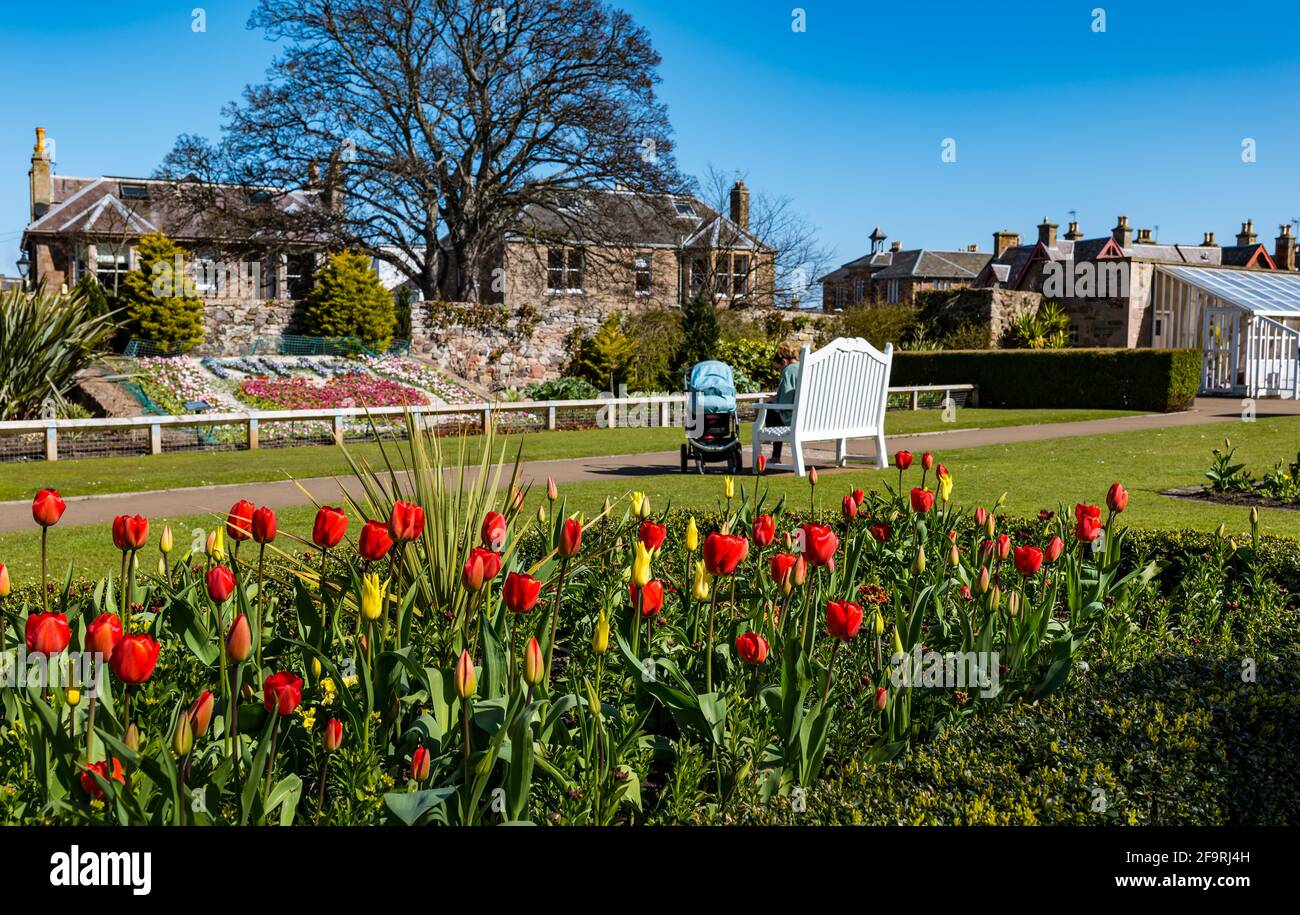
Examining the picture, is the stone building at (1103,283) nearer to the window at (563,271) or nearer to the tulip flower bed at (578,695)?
the window at (563,271)

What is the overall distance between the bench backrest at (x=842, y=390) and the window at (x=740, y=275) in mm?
27375

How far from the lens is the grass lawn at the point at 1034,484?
6.62 meters

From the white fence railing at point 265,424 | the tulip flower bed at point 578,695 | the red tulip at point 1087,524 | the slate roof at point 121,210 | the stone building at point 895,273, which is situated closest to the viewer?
the tulip flower bed at point 578,695

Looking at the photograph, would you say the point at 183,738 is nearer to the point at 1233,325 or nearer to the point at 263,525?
the point at 263,525

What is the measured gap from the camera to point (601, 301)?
1604 inches

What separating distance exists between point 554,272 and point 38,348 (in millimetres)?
29039

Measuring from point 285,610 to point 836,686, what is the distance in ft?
6.63

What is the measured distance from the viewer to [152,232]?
118 feet

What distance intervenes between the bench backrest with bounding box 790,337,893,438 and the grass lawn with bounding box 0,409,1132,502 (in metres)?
2.44

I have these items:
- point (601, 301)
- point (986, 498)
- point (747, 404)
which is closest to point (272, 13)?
point (601, 301)

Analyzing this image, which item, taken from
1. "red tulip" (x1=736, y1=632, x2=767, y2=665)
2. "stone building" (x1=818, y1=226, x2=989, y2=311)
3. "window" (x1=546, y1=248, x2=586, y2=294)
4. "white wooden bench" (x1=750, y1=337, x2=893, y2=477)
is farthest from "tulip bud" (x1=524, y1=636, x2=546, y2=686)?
"stone building" (x1=818, y1=226, x2=989, y2=311)

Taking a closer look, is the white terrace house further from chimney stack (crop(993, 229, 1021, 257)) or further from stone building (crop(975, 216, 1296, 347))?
chimney stack (crop(993, 229, 1021, 257))

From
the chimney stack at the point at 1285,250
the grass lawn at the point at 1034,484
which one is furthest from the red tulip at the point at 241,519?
the chimney stack at the point at 1285,250

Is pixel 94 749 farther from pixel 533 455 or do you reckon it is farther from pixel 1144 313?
pixel 1144 313
